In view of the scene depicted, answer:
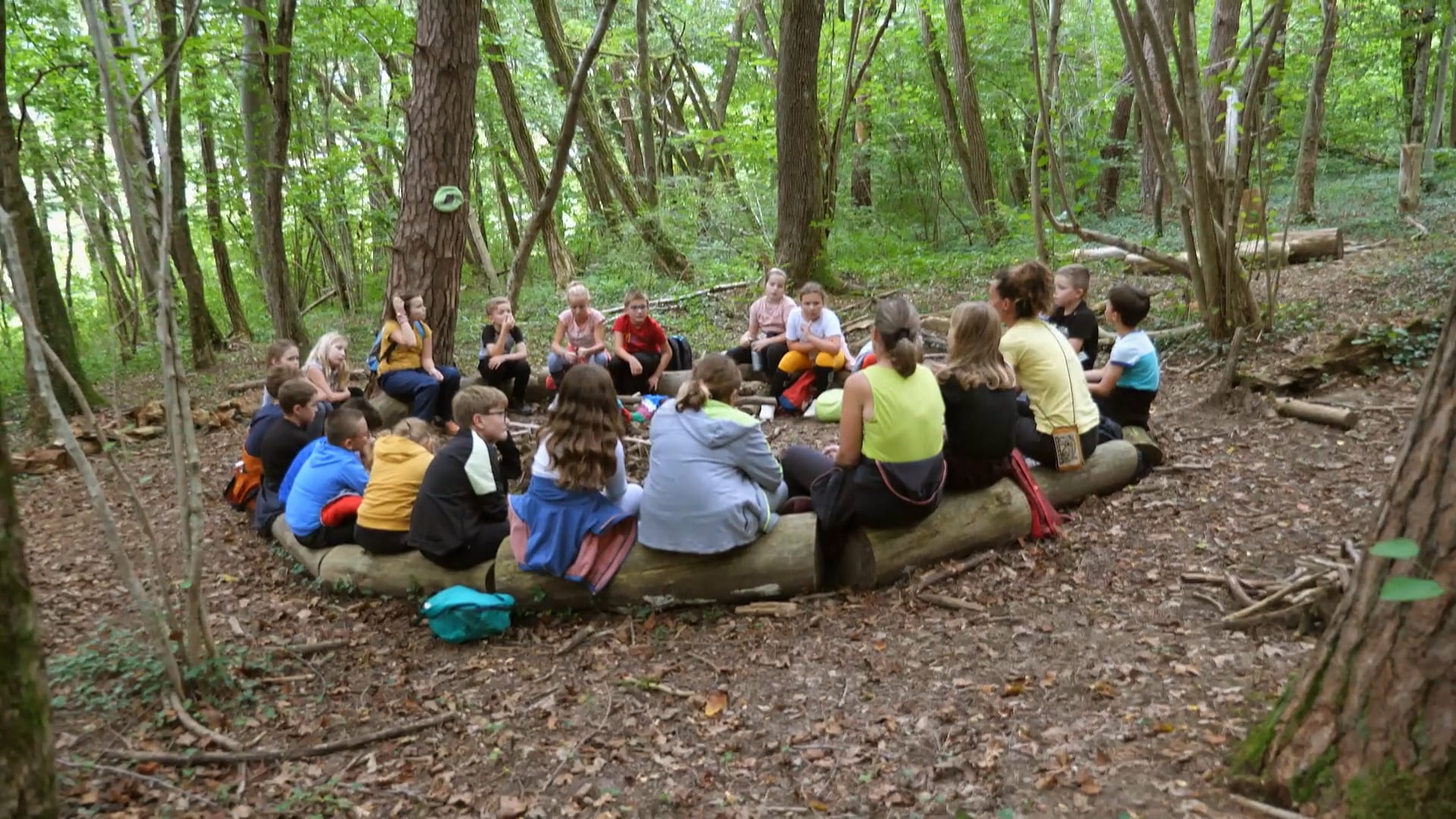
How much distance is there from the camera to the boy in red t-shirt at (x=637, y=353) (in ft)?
26.8

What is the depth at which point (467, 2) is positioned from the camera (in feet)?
24.5

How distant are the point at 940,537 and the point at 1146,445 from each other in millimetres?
1774

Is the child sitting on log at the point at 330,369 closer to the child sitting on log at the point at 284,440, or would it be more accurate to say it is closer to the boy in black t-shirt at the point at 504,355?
the child sitting on log at the point at 284,440

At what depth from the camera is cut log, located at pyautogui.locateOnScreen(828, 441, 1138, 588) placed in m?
4.41

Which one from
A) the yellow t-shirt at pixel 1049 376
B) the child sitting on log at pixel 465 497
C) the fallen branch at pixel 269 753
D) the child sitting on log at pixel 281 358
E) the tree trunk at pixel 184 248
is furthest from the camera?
the tree trunk at pixel 184 248

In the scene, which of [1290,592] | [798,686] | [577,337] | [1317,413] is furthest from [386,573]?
[1317,413]

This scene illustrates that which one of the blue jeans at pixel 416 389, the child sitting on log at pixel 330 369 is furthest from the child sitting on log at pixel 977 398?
the child sitting on log at pixel 330 369

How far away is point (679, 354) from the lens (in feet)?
28.6

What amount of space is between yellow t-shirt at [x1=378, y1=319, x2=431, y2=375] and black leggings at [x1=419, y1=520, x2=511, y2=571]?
3.22m

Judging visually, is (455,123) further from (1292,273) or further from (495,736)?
(1292,273)

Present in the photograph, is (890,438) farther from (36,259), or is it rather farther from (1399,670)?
(36,259)

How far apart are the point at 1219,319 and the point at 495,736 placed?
6.51 m

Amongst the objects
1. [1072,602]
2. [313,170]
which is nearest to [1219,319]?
[1072,602]

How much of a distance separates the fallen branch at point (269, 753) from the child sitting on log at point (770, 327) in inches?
200
